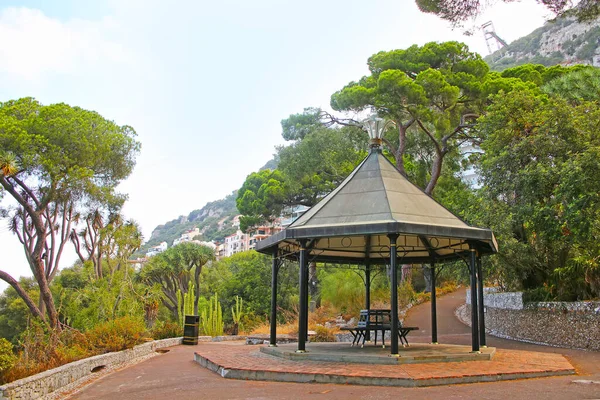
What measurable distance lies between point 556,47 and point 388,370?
341ft

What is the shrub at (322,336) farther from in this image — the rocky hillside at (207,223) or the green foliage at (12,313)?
the rocky hillside at (207,223)

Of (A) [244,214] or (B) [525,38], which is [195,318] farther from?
(B) [525,38]

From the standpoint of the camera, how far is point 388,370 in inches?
282

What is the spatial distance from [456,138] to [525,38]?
101946 millimetres

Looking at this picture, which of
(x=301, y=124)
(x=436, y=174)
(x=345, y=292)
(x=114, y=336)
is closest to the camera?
(x=114, y=336)

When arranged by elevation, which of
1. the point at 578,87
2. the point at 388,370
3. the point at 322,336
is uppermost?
the point at 578,87

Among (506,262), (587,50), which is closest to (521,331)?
(506,262)

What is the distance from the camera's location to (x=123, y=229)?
72.6ft

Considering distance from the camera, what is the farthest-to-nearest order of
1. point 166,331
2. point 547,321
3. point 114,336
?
point 166,331, point 547,321, point 114,336

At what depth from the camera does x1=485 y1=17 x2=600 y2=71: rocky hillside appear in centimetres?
7894

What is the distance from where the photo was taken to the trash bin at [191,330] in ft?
50.8

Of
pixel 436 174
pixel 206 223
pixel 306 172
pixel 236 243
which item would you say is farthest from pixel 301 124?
pixel 206 223

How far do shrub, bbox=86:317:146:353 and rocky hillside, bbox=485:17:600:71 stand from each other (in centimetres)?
7635

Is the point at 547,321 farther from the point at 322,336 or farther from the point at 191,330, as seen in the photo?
the point at 191,330
